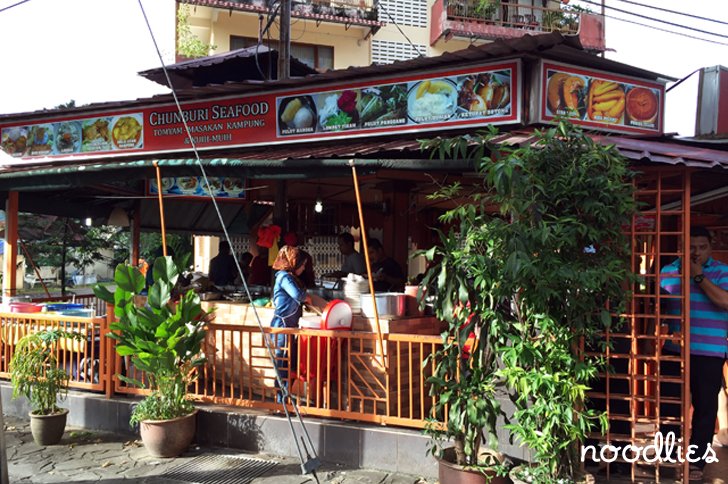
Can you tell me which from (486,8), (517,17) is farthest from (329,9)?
(517,17)

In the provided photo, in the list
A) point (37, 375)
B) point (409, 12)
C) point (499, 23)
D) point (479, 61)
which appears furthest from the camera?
point (409, 12)

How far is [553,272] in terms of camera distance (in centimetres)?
374

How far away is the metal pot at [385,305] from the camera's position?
19.1ft

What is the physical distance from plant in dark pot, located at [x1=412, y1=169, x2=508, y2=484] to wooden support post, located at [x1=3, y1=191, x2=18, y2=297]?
764cm

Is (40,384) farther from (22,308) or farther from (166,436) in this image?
(22,308)

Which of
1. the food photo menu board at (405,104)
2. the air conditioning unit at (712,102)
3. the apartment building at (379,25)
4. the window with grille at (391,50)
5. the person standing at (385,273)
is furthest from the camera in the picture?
the window with grille at (391,50)

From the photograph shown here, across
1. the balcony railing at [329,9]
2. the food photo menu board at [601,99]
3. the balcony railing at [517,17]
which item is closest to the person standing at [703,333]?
the food photo menu board at [601,99]

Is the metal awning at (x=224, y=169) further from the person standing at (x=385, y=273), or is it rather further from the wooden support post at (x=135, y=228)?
the wooden support post at (x=135, y=228)

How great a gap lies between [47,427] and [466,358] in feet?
14.9

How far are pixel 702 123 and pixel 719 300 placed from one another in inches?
179

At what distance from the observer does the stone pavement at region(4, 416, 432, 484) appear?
507 cm

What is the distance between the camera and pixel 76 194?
10.5 meters

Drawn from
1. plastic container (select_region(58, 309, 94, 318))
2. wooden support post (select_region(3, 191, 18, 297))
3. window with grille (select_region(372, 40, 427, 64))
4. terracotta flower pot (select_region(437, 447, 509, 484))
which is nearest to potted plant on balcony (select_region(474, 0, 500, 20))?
window with grille (select_region(372, 40, 427, 64))

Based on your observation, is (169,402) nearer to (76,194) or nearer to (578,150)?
(578,150)
